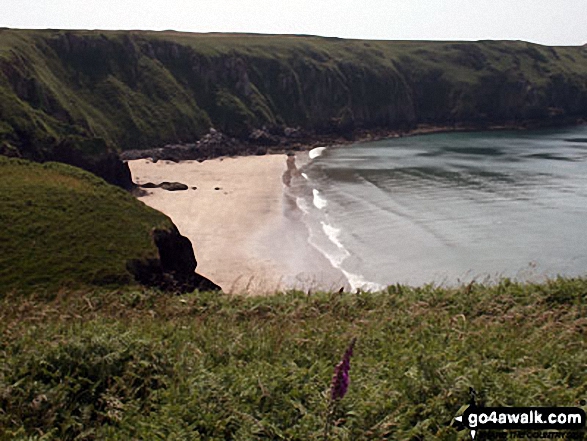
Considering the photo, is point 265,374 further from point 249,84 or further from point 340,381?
point 249,84

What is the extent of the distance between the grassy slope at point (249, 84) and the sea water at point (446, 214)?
34.1 metres

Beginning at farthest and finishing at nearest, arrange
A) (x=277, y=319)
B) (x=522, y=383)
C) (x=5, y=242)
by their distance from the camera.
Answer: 1. (x=5, y=242)
2. (x=277, y=319)
3. (x=522, y=383)

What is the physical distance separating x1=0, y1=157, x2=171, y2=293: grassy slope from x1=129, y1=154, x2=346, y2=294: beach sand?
595 centimetres

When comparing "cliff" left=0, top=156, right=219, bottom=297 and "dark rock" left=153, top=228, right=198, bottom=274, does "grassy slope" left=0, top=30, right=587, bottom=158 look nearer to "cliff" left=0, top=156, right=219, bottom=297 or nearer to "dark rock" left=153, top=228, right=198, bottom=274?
"cliff" left=0, top=156, right=219, bottom=297

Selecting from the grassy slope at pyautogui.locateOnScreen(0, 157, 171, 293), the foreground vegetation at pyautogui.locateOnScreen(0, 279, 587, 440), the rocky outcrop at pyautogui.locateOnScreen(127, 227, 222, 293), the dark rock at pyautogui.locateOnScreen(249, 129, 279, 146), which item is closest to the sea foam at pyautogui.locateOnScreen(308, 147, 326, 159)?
the dark rock at pyautogui.locateOnScreen(249, 129, 279, 146)

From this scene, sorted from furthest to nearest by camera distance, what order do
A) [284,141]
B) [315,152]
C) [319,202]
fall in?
[284,141] → [315,152] → [319,202]

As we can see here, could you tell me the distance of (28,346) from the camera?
830cm

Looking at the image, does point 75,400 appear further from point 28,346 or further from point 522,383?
point 522,383

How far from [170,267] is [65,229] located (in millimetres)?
5469

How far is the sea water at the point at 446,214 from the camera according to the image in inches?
1388

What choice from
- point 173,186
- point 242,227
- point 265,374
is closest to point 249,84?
point 173,186

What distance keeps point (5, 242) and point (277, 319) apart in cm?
1633

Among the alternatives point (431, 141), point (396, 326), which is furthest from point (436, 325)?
point (431, 141)

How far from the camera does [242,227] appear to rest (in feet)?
152
